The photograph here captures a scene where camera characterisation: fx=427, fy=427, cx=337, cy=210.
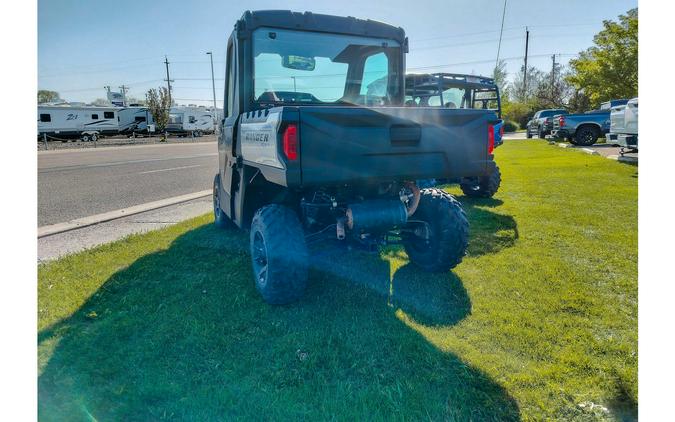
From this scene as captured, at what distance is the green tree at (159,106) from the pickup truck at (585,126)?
3738cm

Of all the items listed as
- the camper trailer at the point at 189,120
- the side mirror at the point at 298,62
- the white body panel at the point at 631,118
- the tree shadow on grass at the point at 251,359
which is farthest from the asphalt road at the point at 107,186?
the camper trailer at the point at 189,120

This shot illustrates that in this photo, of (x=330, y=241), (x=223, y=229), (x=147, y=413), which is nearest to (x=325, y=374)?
(x=147, y=413)

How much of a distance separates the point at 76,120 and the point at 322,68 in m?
40.3

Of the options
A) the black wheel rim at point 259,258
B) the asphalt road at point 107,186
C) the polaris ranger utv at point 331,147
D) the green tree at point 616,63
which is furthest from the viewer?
the green tree at point 616,63

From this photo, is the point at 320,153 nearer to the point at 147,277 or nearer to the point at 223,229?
the point at 147,277

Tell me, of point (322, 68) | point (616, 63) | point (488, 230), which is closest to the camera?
point (322, 68)

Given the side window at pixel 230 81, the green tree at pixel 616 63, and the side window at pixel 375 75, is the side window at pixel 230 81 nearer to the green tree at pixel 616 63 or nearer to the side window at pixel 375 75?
the side window at pixel 375 75

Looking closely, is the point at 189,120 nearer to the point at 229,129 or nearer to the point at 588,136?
the point at 588,136

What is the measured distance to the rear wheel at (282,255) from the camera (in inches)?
127

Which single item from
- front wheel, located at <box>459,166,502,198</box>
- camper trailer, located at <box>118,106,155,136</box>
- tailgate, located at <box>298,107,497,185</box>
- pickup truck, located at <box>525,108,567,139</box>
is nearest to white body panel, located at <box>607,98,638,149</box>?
front wheel, located at <box>459,166,502,198</box>

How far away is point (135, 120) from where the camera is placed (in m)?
42.9

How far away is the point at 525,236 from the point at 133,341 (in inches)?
179

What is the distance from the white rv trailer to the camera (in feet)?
114

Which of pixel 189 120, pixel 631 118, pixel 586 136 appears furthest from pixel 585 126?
→ pixel 189 120
